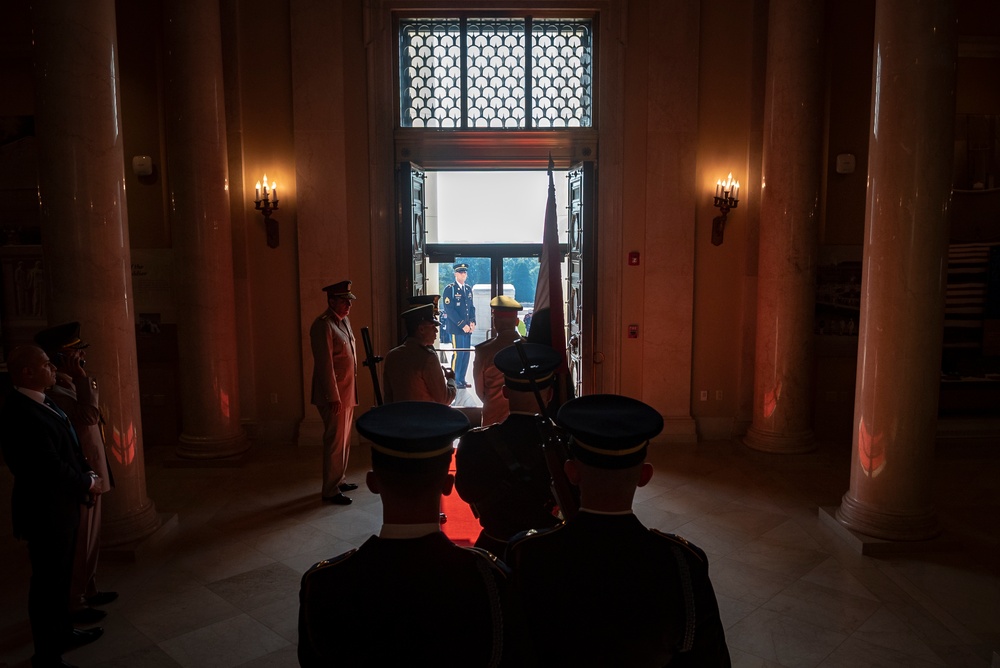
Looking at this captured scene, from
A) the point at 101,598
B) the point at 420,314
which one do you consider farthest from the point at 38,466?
the point at 420,314

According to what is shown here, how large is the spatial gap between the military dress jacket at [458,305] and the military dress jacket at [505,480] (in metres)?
8.38

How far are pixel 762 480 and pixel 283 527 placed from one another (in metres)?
4.47

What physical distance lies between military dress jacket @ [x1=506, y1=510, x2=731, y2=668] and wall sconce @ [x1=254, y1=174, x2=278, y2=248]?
6.62 meters

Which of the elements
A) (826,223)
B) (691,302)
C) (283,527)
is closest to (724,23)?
(826,223)

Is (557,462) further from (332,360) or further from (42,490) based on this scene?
(332,360)

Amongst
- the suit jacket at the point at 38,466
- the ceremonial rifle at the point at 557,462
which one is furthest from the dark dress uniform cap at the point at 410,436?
the suit jacket at the point at 38,466

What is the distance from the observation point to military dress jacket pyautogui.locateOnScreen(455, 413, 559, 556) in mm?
3055

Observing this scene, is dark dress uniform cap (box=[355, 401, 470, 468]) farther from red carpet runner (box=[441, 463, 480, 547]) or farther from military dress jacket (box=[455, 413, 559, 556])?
red carpet runner (box=[441, 463, 480, 547])

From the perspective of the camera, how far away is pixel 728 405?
8.38 m

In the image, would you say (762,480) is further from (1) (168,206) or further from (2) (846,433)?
(1) (168,206)

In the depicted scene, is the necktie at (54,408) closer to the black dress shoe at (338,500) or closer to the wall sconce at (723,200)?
the black dress shoe at (338,500)

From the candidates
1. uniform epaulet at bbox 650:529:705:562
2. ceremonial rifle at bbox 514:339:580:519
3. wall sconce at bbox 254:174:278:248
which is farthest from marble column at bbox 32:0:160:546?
uniform epaulet at bbox 650:529:705:562

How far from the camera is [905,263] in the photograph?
5.08m

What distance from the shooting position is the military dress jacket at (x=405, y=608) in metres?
1.83
